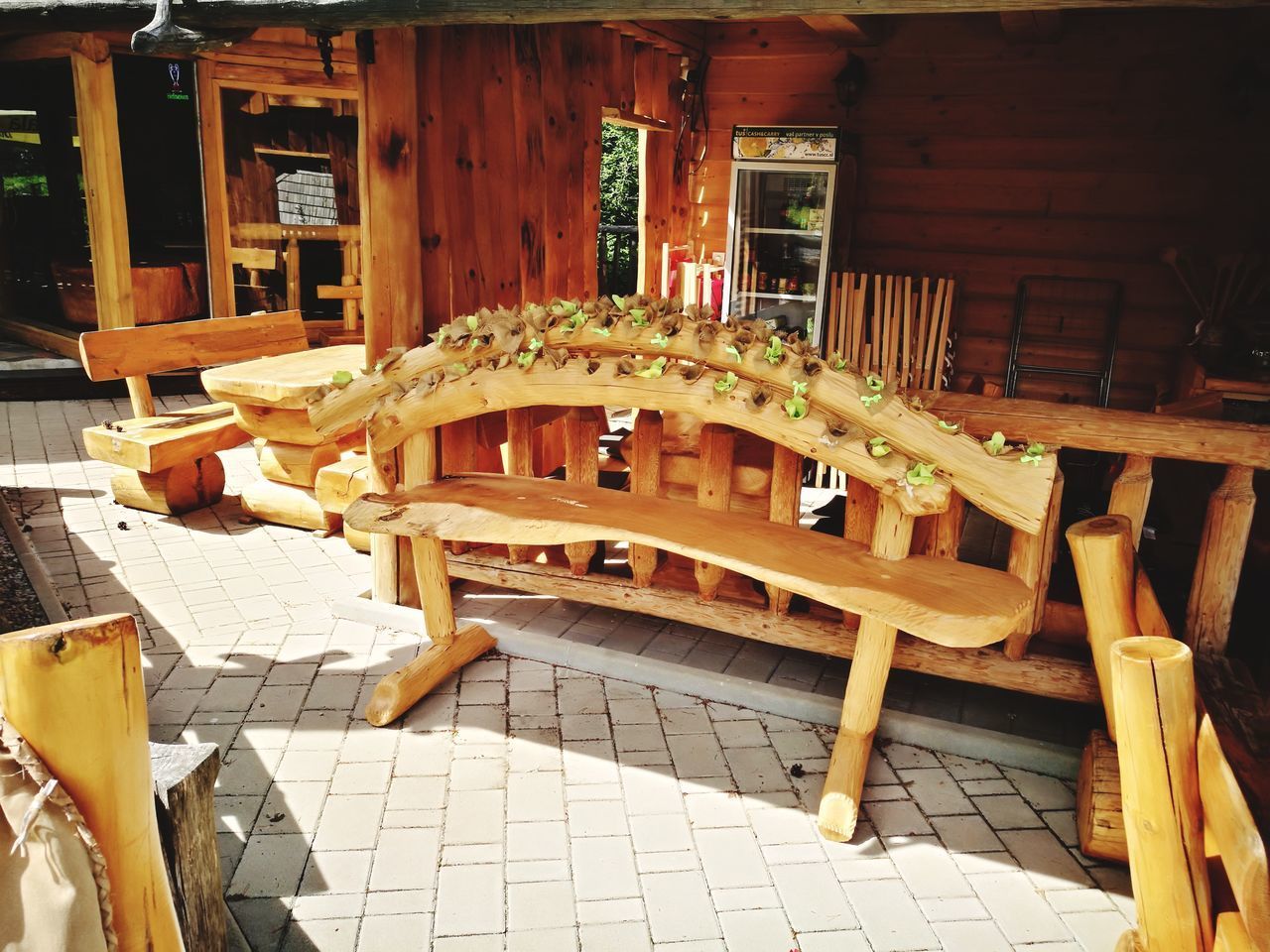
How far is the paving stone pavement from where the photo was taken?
2.83m

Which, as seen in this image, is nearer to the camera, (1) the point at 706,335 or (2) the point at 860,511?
(1) the point at 706,335

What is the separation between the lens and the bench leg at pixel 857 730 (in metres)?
3.24

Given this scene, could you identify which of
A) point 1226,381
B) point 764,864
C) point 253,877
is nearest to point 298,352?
point 253,877

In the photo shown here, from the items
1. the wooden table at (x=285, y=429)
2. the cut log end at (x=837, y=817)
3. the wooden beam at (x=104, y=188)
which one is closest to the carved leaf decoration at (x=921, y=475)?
the cut log end at (x=837, y=817)

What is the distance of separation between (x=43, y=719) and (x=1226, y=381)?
622 cm

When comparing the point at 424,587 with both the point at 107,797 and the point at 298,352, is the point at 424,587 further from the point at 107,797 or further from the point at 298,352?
the point at 298,352

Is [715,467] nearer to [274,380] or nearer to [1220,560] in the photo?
[1220,560]

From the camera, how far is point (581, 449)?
4.10 meters

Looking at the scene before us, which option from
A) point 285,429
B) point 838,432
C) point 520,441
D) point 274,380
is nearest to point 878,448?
point 838,432

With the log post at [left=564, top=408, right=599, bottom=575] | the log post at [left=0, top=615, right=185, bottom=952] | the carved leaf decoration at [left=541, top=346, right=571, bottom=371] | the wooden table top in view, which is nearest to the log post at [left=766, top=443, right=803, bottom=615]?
the log post at [left=564, top=408, right=599, bottom=575]

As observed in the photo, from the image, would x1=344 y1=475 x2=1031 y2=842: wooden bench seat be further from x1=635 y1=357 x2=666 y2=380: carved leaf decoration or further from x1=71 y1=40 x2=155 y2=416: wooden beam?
x1=71 y1=40 x2=155 y2=416: wooden beam

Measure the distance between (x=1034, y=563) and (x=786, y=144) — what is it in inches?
210

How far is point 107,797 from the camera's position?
157 centimetres

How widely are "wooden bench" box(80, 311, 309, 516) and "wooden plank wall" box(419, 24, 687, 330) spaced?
94.7 inches
